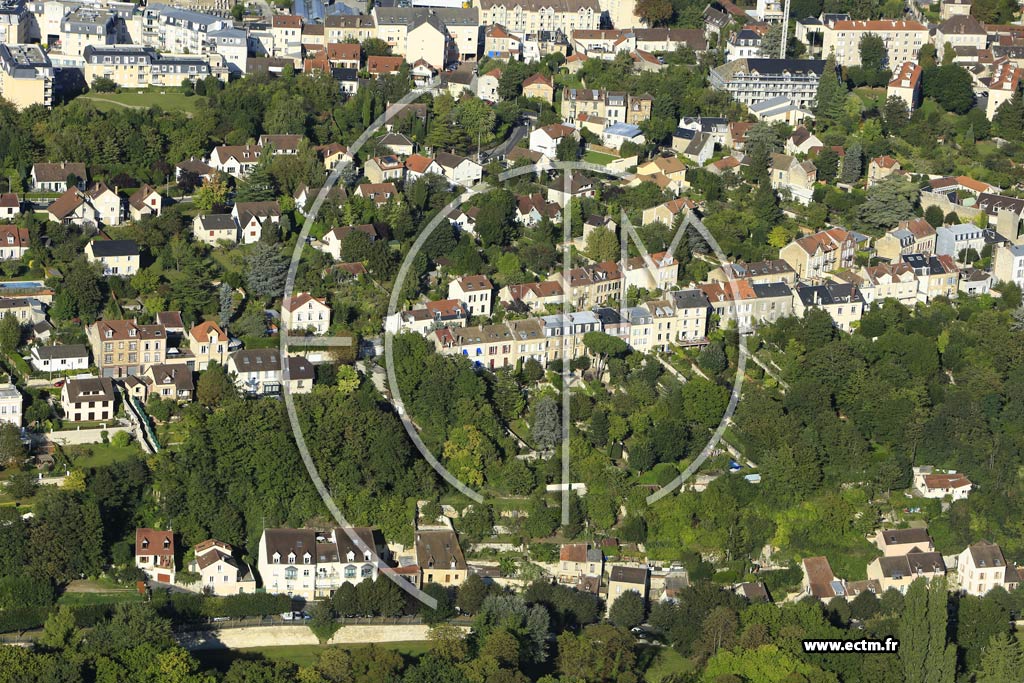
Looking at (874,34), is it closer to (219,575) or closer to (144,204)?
(144,204)

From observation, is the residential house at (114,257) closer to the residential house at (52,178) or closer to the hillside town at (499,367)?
the hillside town at (499,367)

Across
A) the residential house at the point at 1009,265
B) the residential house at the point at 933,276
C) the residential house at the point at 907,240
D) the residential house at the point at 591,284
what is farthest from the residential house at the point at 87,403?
the residential house at the point at 1009,265

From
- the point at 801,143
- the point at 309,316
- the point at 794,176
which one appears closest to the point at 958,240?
the point at 794,176

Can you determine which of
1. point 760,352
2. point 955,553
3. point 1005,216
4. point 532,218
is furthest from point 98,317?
point 1005,216

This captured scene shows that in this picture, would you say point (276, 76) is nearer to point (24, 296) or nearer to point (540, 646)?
point (24, 296)

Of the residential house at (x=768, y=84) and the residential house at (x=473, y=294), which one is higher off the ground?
the residential house at (x=768, y=84)
